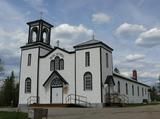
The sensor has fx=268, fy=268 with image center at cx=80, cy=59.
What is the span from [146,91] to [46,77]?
98.1 feet

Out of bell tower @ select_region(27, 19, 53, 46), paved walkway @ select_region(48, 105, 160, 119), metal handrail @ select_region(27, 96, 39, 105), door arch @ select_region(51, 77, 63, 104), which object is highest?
bell tower @ select_region(27, 19, 53, 46)

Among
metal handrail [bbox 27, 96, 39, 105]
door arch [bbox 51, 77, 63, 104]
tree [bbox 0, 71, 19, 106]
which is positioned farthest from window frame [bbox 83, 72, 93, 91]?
tree [bbox 0, 71, 19, 106]

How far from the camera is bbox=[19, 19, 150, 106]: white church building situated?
3134 centimetres

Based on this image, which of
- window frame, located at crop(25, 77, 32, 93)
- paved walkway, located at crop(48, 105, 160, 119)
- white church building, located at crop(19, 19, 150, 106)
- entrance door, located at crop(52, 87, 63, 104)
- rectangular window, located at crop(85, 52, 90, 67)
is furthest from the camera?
window frame, located at crop(25, 77, 32, 93)

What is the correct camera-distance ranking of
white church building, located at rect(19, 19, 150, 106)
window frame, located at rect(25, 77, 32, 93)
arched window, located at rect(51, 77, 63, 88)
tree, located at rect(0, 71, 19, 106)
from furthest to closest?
tree, located at rect(0, 71, 19, 106)
window frame, located at rect(25, 77, 32, 93)
arched window, located at rect(51, 77, 63, 88)
white church building, located at rect(19, 19, 150, 106)

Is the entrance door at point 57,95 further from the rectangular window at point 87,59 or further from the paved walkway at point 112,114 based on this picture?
the paved walkway at point 112,114

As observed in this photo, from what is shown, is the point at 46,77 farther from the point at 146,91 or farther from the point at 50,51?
the point at 146,91

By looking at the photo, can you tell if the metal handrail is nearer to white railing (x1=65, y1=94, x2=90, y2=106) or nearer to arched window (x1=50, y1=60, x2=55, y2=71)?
arched window (x1=50, y1=60, x2=55, y2=71)

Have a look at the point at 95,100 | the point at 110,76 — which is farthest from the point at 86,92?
the point at 110,76

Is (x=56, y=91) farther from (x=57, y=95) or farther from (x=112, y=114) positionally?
(x=112, y=114)

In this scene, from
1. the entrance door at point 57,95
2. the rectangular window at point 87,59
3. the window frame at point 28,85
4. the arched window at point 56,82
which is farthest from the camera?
the window frame at point 28,85

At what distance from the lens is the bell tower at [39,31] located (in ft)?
122

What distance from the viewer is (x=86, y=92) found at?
31.4m

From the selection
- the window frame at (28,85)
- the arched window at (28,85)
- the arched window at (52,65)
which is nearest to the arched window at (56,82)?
the arched window at (52,65)
